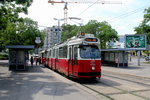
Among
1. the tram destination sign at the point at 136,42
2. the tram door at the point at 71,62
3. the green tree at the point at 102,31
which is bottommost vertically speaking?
the tram door at the point at 71,62

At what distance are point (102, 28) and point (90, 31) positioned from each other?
3.55 meters

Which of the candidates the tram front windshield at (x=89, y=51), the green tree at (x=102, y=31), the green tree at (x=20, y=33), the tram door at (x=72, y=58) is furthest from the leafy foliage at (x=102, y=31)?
the tram front windshield at (x=89, y=51)

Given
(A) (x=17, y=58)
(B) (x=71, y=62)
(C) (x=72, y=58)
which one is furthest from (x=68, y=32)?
(C) (x=72, y=58)

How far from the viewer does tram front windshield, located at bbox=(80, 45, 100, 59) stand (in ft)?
52.5

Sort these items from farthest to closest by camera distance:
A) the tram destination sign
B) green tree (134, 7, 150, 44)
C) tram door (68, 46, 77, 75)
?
1. green tree (134, 7, 150, 44)
2. the tram destination sign
3. tram door (68, 46, 77, 75)

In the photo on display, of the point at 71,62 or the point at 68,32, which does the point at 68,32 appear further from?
the point at 71,62

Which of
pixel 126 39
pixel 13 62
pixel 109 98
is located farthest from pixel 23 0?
pixel 126 39

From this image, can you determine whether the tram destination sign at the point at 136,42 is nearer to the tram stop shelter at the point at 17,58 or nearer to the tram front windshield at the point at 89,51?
the tram stop shelter at the point at 17,58

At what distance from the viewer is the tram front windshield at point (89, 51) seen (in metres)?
16.0

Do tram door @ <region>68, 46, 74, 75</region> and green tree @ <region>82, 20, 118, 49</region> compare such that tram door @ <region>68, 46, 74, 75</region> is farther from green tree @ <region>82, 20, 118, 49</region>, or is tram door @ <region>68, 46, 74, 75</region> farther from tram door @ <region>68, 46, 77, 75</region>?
green tree @ <region>82, 20, 118, 49</region>

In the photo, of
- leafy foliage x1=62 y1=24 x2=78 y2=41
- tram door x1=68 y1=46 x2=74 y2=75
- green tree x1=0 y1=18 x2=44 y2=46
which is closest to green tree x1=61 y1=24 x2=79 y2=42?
leafy foliage x1=62 y1=24 x2=78 y2=41

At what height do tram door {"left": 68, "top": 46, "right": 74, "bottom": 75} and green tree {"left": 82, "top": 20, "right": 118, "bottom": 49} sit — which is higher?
green tree {"left": 82, "top": 20, "right": 118, "bottom": 49}

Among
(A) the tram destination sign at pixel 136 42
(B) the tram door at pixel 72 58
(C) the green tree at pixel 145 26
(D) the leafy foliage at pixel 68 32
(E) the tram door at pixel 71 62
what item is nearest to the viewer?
(B) the tram door at pixel 72 58

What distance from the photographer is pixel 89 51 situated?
16.1m
